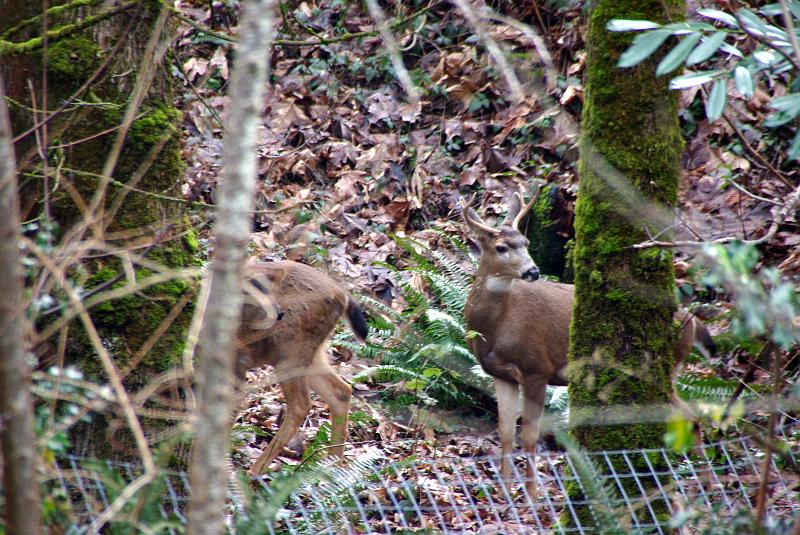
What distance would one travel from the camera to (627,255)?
Result: 177 inches

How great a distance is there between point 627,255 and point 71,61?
2.75 metres

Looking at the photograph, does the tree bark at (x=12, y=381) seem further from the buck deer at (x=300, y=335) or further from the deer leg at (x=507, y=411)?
the deer leg at (x=507, y=411)

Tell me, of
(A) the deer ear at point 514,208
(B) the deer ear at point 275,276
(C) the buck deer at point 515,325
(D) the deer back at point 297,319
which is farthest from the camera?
(A) the deer ear at point 514,208

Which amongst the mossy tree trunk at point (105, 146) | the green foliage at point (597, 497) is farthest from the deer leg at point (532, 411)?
the green foliage at point (597, 497)

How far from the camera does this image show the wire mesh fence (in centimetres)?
286

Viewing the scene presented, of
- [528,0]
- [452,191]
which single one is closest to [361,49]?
[528,0]

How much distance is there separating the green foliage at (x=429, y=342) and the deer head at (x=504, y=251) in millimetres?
588

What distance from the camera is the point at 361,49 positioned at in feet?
44.4

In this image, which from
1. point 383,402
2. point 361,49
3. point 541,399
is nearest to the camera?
point 541,399

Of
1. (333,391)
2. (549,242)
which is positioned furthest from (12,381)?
(549,242)

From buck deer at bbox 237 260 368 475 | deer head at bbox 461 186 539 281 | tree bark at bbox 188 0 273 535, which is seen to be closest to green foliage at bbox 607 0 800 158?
tree bark at bbox 188 0 273 535

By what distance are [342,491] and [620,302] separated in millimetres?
1655

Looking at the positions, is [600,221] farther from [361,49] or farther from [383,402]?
[361,49]

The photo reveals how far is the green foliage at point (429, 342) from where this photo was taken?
24.9ft
